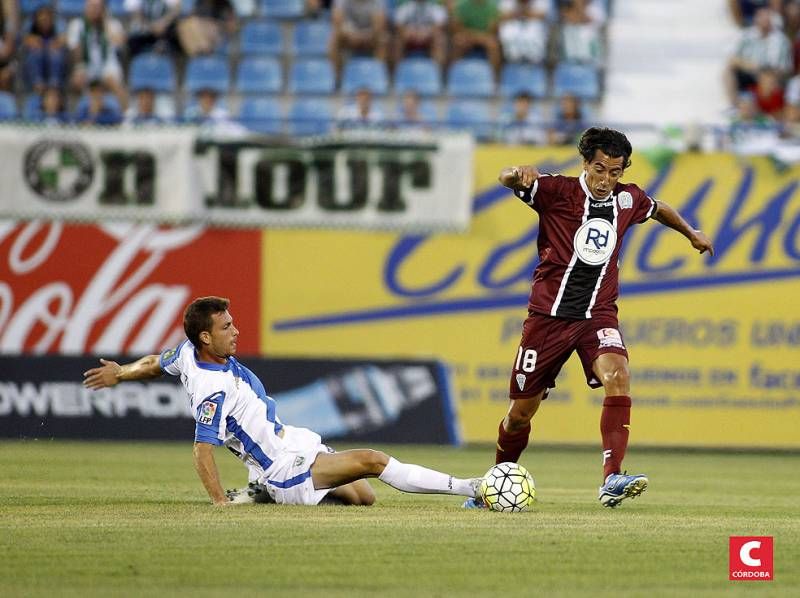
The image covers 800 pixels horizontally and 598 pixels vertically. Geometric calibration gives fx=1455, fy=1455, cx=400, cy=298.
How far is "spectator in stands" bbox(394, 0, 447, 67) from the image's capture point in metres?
19.0

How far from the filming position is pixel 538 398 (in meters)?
9.42

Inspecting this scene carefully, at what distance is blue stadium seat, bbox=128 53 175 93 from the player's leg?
11.1 m

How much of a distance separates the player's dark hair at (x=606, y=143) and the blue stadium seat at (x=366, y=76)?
10.0m

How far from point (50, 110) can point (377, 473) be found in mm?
10325

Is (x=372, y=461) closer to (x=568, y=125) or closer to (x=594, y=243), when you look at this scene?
(x=594, y=243)

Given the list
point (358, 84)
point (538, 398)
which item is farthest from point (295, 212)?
point (538, 398)

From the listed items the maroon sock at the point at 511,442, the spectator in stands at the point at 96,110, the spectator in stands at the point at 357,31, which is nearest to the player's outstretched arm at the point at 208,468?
the maroon sock at the point at 511,442

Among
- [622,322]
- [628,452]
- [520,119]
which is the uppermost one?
[520,119]

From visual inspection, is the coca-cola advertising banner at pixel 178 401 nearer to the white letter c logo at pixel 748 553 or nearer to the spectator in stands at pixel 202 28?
the spectator in stands at pixel 202 28

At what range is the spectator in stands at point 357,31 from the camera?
18875 mm

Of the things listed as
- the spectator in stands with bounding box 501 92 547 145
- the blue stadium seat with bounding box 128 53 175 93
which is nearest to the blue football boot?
the spectator in stands with bounding box 501 92 547 145

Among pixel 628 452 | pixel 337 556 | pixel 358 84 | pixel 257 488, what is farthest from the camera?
pixel 358 84

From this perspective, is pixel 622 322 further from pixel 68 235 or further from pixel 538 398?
pixel 538 398

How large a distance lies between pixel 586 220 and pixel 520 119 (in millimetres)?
8428
